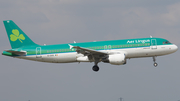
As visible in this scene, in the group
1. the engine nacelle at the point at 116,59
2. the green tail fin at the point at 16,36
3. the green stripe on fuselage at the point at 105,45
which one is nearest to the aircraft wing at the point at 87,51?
the engine nacelle at the point at 116,59

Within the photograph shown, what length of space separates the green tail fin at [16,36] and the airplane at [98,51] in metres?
1.21

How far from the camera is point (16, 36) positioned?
57.2 meters

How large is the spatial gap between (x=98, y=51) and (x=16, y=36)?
15.9 metres

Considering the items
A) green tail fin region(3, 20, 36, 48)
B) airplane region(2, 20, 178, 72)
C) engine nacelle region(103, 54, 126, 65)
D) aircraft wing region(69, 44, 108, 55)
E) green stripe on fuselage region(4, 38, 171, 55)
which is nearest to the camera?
aircraft wing region(69, 44, 108, 55)

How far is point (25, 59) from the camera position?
55.0 m

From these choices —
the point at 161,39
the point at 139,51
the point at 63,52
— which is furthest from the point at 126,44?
the point at 63,52

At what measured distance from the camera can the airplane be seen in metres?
51.4

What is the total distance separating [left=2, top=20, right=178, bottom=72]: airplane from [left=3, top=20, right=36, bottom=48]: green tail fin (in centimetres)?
121

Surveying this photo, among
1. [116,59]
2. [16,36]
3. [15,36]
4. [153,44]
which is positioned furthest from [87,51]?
[15,36]

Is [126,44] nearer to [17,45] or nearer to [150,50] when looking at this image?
[150,50]

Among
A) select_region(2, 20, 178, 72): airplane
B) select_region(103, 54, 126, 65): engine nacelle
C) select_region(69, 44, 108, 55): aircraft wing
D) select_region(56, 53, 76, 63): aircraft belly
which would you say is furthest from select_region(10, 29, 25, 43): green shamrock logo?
select_region(103, 54, 126, 65): engine nacelle

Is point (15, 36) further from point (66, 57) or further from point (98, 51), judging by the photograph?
point (98, 51)

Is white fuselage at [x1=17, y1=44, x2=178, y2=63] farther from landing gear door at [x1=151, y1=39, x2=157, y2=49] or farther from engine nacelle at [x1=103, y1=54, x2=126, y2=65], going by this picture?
engine nacelle at [x1=103, y1=54, x2=126, y2=65]

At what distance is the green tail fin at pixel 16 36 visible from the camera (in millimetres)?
56438
